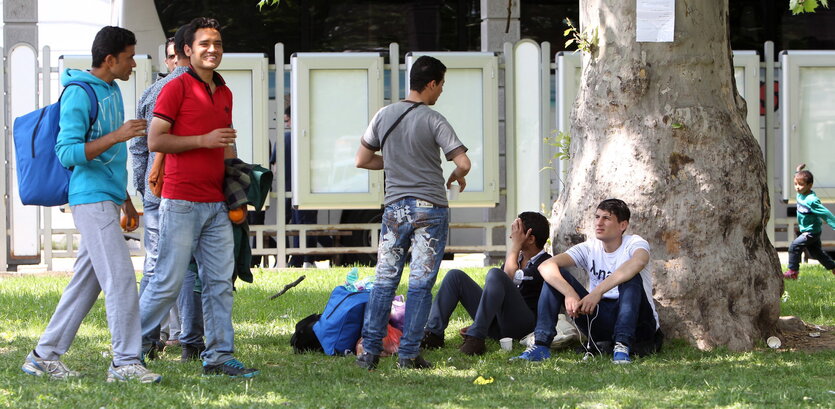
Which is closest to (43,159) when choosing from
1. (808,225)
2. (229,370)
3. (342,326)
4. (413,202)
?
(229,370)

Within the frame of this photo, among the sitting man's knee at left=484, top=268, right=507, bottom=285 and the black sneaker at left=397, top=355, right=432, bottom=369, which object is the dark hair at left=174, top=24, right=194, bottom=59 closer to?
the black sneaker at left=397, top=355, right=432, bottom=369

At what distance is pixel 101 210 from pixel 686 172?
354 cm

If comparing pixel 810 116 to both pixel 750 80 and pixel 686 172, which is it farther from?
pixel 686 172

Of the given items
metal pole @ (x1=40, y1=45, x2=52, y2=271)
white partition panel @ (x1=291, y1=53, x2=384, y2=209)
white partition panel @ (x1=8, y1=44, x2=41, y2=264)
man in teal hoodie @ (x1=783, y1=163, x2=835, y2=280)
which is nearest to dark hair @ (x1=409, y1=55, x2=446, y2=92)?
man in teal hoodie @ (x1=783, y1=163, x2=835, y2=280)

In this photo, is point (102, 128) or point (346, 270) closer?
point (102, 128)

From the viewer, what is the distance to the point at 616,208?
7062 millimetres

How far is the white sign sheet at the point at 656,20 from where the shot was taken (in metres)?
7.47

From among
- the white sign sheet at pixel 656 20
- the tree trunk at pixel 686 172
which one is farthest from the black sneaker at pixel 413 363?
the white sign sheet at pixel 656 20

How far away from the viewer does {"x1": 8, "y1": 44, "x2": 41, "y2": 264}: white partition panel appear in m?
12.7

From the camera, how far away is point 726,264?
291 inches

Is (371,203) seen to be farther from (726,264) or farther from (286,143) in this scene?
(726,264)

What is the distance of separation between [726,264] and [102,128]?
3.75 meters

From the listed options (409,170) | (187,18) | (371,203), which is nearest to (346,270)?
(371,203)

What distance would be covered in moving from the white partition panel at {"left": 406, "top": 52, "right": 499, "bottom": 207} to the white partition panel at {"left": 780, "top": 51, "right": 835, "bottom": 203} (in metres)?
3.06
